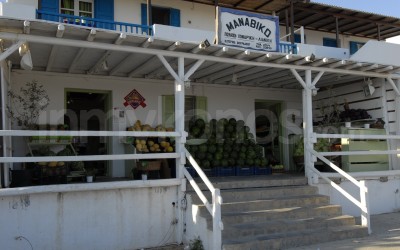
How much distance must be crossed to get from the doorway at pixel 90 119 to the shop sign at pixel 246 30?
3.66 meters

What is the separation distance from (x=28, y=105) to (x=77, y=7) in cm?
340

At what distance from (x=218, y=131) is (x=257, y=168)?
1615 mm

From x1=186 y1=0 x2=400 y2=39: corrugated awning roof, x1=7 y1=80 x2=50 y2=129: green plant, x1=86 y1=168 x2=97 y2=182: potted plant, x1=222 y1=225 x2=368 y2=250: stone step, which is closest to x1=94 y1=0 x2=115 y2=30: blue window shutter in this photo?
x1=186 y1=0 x2=400 y2=39: corrugated awning roof

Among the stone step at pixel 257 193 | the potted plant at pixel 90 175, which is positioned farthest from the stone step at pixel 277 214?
the potted plant at pixel 90 175

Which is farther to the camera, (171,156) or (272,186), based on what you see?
(272,186)

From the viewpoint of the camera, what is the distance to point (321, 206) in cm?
794

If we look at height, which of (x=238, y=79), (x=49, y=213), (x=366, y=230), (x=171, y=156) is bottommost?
(x=366, y=230)

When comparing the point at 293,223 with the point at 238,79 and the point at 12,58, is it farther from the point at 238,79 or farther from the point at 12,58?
the point at 12,58

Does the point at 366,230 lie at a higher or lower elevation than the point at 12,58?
lower

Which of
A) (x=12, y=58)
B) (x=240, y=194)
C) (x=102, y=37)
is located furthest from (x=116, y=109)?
(x=240, y=194)

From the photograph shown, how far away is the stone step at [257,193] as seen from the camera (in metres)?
7.64

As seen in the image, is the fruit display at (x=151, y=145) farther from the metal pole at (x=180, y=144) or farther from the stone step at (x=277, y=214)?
the stone step at (x=277, y=214)

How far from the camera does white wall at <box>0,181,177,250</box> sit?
637 cm

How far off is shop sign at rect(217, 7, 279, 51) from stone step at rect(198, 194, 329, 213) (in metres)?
3.15
